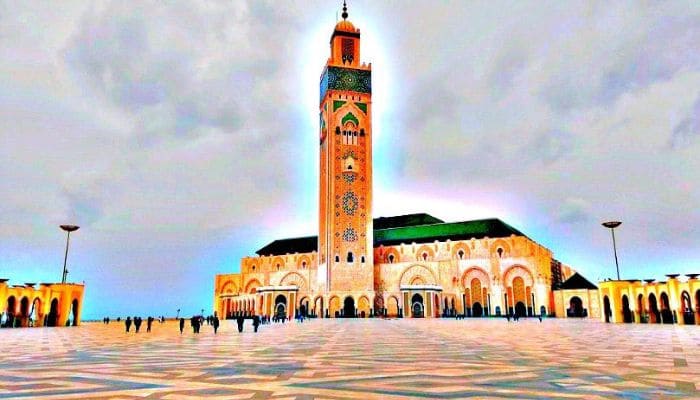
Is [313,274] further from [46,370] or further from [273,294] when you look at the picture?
[46,370]

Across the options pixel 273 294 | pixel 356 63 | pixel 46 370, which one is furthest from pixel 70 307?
Result: pixel 356 63

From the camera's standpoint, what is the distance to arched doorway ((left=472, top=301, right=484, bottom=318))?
47.9 m

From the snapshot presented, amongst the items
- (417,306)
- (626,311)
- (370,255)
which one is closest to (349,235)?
(370,255)

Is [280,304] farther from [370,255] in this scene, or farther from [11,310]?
[11,310]

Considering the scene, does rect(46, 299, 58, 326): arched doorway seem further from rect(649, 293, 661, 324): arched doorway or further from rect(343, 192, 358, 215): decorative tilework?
rect(649, 293, 661, 324): arched doorway

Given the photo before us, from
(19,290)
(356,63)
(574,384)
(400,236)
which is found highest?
(356,63)

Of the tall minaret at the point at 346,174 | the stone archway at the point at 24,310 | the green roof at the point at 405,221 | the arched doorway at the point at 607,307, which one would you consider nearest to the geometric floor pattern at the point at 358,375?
Result: the stone archway at the point at 24,310

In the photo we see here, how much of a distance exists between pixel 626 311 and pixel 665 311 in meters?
3.17

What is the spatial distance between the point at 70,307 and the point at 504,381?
32864 mm

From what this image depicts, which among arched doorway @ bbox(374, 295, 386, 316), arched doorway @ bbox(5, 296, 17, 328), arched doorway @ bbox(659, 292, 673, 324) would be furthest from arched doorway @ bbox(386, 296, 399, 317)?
arched doorway @ bbox(5, 296, 17, 328)

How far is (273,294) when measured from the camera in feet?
168

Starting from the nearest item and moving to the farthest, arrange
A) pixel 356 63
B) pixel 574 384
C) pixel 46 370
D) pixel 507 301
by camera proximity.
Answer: pixel 574 384 → pixel 46 370 → pixel 507 301 → pixel 356 63

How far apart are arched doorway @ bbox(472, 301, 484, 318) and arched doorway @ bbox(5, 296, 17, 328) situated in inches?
1441

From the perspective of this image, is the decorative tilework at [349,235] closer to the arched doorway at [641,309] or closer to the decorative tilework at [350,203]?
the decorative tilework at [350,203]
